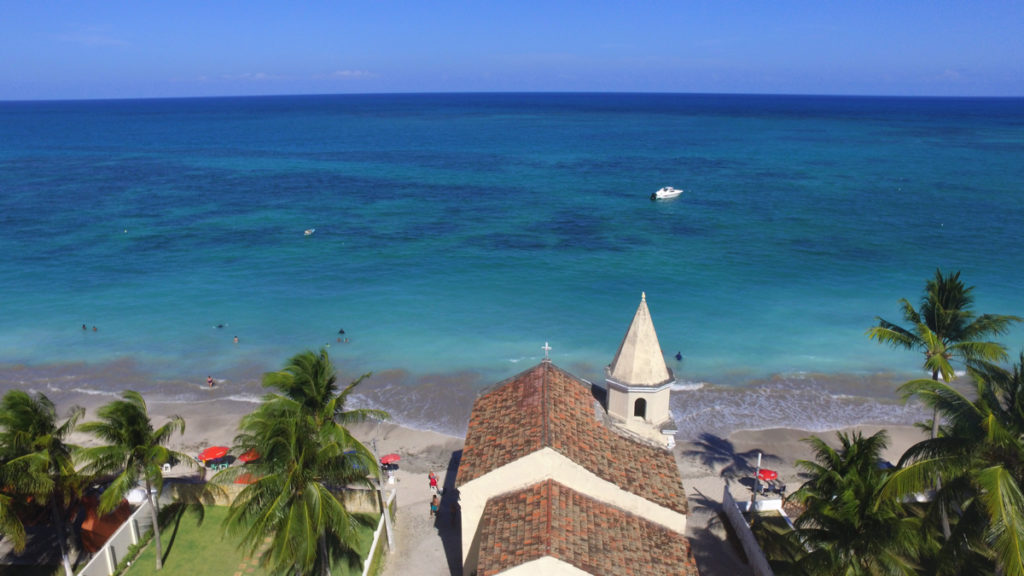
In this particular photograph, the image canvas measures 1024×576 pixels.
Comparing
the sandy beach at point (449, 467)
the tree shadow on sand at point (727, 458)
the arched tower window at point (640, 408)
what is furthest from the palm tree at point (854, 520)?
the tree shadow on sand at point (727, 458)

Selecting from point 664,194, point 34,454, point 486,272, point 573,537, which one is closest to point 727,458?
Result: point 573,537

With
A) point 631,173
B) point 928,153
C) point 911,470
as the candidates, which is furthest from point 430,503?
point 928,153

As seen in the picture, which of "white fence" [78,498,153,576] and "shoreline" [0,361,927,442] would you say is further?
"shoreline" [0,361,927,442]

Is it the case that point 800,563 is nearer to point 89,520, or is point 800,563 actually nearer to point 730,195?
point 89,520

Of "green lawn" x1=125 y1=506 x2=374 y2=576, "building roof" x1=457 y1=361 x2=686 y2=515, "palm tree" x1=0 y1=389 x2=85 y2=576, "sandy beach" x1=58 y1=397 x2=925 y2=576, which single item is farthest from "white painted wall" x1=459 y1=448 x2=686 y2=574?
"palm tree" x1=0 y1=389 x2=85 y2=576

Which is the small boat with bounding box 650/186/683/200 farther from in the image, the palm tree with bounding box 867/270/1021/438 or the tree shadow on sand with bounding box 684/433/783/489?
the palm tree with bounding box 867/270/1021/438

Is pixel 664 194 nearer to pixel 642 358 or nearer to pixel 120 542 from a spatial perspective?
pixel 642 358
